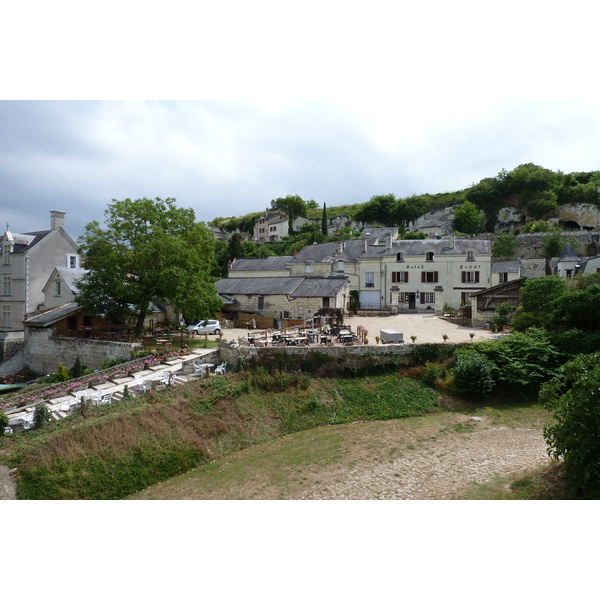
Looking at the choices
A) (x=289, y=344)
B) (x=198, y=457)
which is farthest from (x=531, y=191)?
(x=198, y=457)

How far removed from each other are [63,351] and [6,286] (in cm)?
874

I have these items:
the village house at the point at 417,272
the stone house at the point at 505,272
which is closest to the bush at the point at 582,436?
the village house at the point at 417,272

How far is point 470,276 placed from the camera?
31.1m

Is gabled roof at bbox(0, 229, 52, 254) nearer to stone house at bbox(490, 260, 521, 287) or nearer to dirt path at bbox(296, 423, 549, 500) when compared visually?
dirt path at bbox(296, 423, 549, 500)

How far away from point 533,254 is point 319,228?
2796 centimetres

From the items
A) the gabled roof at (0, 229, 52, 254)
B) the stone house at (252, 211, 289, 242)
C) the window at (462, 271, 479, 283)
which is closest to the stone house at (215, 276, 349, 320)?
the window at (462, 271, 479, 283)

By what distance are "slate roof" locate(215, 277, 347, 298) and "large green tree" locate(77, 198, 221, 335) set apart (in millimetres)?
7506

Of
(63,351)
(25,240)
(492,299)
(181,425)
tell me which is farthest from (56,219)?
(492,299)

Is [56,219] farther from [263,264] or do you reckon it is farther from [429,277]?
[429,277]

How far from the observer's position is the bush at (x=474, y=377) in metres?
13.6

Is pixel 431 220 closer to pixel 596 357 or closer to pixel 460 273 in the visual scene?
pixel 460 273

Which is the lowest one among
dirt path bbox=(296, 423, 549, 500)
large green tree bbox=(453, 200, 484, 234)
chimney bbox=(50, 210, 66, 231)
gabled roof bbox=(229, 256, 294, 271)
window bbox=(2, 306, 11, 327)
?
dirt path bbox=(296, 423, 549, 500)

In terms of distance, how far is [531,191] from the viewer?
1900 inches

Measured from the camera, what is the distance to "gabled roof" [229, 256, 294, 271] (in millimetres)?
38156
